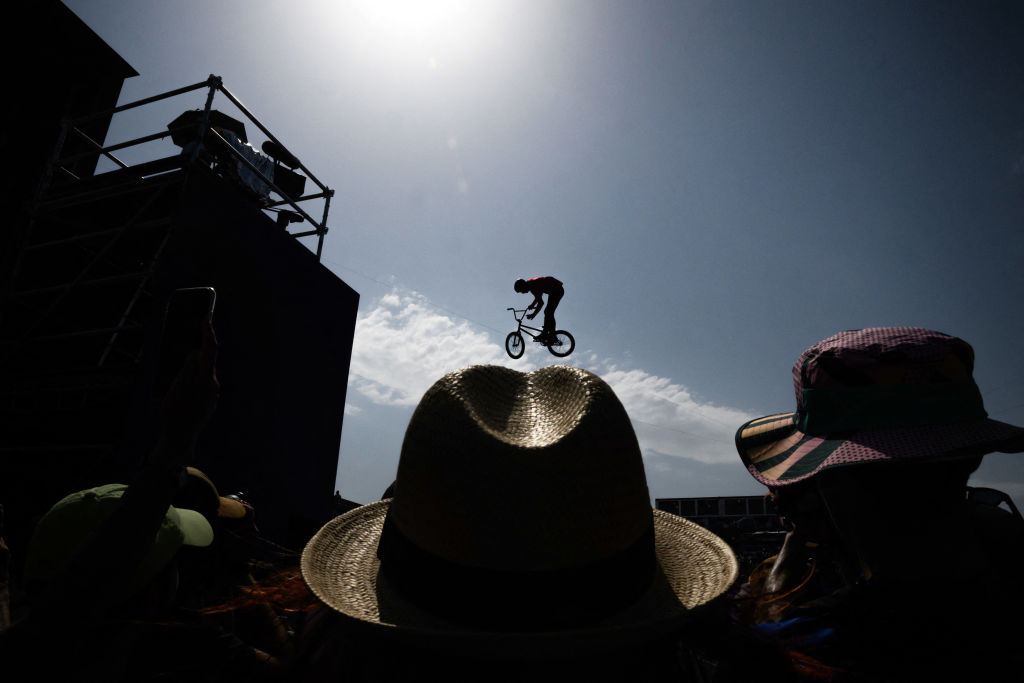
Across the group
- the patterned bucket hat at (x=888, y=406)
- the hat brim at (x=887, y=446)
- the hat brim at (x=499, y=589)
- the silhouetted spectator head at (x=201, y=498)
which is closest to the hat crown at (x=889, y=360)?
the patterned bucket hat at (x=888, y=406)

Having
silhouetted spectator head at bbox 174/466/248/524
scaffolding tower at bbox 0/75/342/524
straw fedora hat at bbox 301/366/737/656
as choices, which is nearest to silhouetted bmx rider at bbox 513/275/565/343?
scaffolding tower at bbox 0/75/342/524

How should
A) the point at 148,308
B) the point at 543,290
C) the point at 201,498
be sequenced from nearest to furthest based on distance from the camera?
the point at 201,498
the point at 148,308
the point at 543,290

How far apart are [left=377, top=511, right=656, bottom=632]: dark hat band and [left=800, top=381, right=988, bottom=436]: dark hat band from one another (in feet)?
3.38

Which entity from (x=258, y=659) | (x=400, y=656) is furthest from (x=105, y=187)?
(x=400, y=656)

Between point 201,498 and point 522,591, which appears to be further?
point 201,498

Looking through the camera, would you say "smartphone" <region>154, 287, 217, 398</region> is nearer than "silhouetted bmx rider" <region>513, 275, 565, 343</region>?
Yes

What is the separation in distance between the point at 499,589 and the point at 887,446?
1.27m

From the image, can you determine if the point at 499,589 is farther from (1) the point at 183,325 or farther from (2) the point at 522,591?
(1) the point at 183,325

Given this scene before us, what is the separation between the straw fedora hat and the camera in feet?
3.01

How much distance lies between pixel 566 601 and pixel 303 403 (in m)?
9.59

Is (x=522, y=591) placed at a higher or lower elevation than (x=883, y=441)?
lower

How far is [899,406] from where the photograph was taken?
5.11ft

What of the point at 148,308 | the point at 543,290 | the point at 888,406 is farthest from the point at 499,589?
the point at 543,290

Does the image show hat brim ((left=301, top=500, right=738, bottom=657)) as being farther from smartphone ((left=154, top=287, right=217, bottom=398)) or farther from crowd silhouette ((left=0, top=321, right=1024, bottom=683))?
smartphone ((left=154, top=287, right=217, bottom=398))
